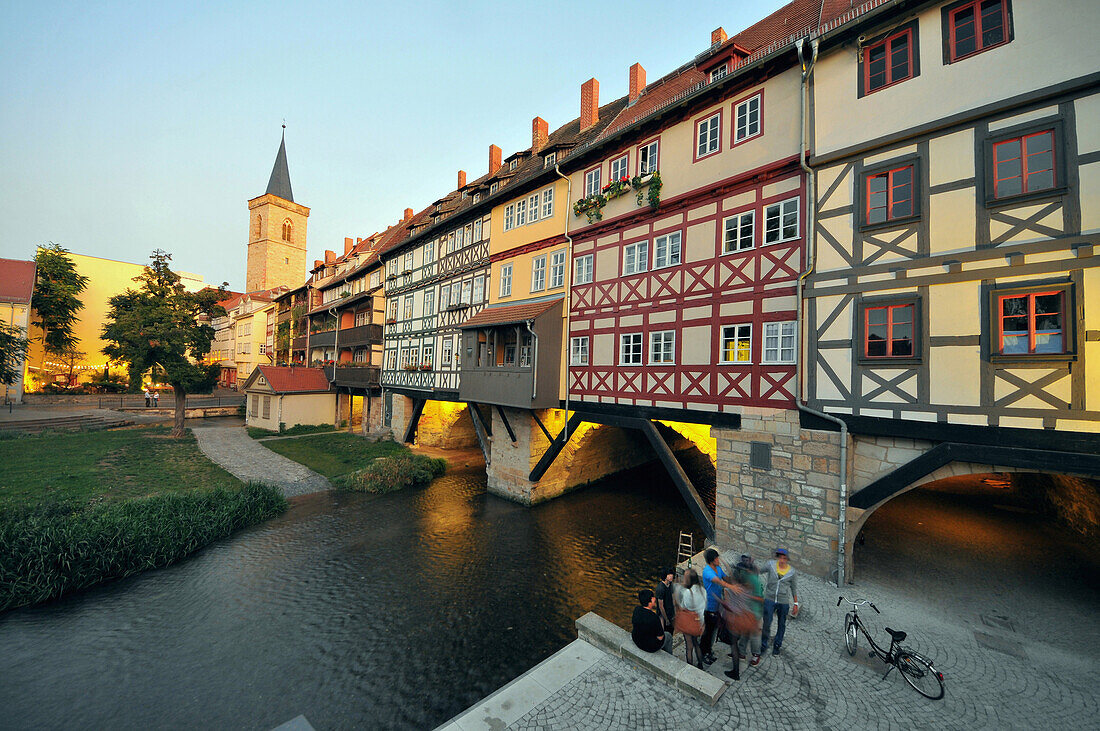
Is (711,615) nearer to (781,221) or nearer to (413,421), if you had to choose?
(781,221)

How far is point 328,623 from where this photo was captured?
28.9 ft

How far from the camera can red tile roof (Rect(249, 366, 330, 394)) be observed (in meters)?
29.6

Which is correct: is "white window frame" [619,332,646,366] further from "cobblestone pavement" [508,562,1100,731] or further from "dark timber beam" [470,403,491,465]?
"dark timber beam" [470,403,491,465]

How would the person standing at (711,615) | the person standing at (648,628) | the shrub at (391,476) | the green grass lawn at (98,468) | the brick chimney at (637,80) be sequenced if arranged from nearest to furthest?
the person standing at (648,628)
the person standing at (711,615)
the green grass lawn at (98,468)
the brick chimney at (637,80)
the shrub at (391,476)

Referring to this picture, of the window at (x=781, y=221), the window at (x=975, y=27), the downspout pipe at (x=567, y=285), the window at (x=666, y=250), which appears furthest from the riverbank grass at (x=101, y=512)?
the window at (x=975, y=27)

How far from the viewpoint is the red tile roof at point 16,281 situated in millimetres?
34625

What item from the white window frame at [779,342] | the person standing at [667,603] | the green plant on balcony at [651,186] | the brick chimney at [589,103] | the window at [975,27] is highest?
the brick chimney at [589,103]

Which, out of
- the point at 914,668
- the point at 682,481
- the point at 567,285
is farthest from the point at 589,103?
the point at 914,668

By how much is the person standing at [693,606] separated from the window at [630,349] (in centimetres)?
709

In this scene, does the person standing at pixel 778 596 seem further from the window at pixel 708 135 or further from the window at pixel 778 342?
the window at pixel 708 135

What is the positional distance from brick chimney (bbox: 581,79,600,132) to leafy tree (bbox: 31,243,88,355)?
50.5 m

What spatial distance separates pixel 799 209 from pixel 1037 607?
29.3ft

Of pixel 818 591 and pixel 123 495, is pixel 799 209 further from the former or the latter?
pixel 123 495

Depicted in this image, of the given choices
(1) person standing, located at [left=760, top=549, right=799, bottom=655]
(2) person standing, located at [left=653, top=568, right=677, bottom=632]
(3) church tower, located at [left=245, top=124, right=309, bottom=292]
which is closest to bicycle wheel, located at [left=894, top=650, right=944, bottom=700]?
(1) person standing, located at [left=760, top=549, right=799, bottom=655]
